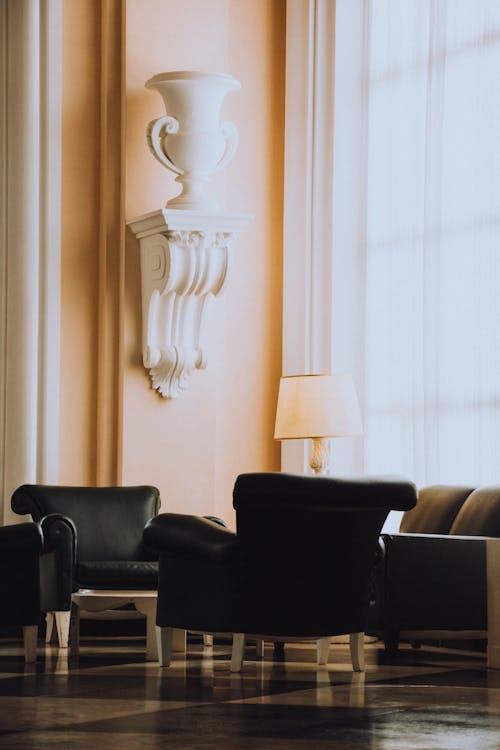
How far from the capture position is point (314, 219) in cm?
720

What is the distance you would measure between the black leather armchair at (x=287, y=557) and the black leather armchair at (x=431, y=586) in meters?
0.78

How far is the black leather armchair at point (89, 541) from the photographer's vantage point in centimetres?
557

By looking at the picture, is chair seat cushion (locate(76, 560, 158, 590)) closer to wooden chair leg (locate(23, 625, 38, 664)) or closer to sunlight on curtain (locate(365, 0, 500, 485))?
wooden chair leg (locate(23, 625, 38, 664))

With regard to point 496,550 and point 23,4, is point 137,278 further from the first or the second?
point 496,550

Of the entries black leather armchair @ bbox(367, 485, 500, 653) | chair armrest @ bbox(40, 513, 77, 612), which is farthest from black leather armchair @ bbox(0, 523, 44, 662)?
black leather armchair @ bbox(367, 485, 500, 653)

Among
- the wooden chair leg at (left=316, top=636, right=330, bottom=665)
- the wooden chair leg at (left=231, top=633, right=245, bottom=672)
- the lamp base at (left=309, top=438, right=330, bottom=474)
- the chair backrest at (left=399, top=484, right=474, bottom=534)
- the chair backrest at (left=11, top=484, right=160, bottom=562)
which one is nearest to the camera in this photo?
the wooden chair leg at (left=231, top=633, right=245, bottom=672)

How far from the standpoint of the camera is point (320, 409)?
6.24 metres

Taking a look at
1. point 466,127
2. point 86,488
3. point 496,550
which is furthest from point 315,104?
point 496,550

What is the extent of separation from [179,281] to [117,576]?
Result: 168 centimetres

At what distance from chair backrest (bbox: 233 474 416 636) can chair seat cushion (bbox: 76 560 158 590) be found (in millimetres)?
1215

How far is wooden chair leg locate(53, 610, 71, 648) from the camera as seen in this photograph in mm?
5617

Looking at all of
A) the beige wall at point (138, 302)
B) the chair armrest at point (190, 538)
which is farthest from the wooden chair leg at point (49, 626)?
the chair armrest at point (190, 538)

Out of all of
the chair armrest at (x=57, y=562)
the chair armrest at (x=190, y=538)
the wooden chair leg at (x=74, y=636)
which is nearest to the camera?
the chair armrest at (x=190, y=538)

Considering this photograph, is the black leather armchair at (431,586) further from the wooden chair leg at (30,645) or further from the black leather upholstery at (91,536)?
the wooden chair leg at (30,645)
